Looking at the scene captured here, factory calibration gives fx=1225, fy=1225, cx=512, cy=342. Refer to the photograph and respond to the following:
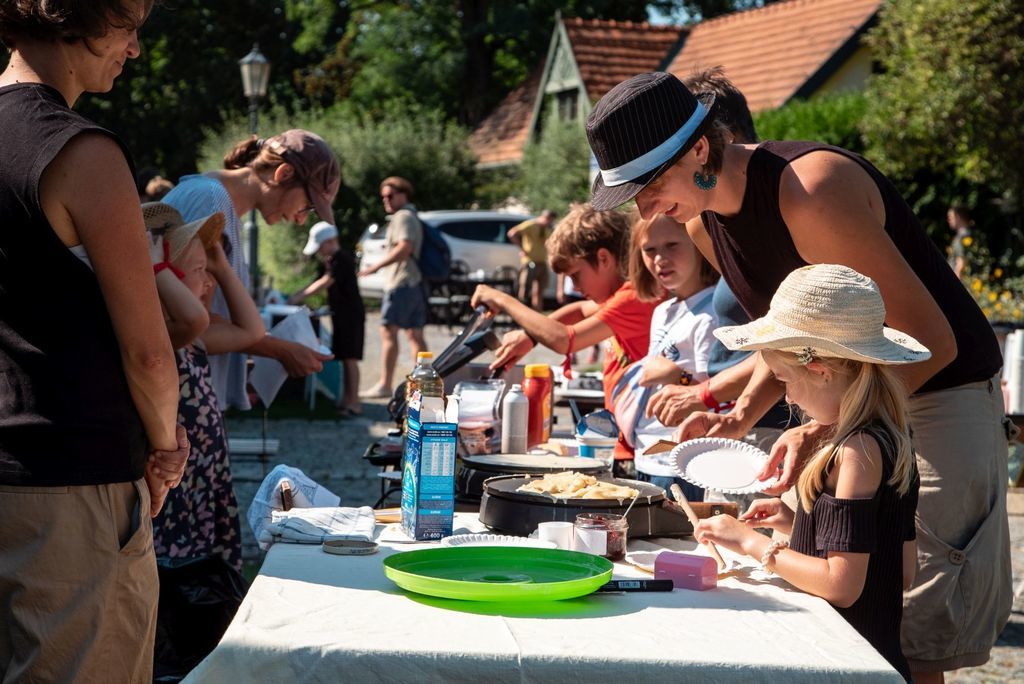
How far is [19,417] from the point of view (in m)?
2.11

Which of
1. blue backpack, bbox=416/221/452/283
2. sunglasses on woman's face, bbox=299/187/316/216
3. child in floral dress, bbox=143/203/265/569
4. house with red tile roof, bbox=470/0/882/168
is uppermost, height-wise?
house with red tile roof, bbox=470/0/882/168

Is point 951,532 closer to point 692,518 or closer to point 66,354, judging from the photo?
point 692,518

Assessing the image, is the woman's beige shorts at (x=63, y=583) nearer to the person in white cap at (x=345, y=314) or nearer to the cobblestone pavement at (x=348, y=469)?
the cobblestone pavement at (x=348, y=469)

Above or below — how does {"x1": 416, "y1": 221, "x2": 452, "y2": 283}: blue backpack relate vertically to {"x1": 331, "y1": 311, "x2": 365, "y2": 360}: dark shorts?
above

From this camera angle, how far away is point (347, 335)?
10.8 metres

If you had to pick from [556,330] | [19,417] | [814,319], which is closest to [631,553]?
[814,319]

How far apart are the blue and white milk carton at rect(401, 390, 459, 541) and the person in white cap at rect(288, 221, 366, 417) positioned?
8069 mm

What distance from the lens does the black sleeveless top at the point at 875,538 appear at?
2291mm

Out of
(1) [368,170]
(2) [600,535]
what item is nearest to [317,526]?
(2) [600,535]

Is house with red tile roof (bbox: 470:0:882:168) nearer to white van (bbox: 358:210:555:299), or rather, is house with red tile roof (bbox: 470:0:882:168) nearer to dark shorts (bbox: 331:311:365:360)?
white van (bbox: 358:210:555:299)

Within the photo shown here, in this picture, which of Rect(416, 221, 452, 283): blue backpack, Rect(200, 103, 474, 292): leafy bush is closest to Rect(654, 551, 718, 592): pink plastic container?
Rect(416, 221, 452, 283): blue backpack

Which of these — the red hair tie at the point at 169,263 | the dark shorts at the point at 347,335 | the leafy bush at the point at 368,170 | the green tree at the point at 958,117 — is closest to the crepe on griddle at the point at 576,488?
the red hair tie at the point at 169,263

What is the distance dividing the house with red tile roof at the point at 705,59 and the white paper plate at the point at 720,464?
18319 mm

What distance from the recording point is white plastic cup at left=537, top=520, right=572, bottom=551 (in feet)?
8.50
